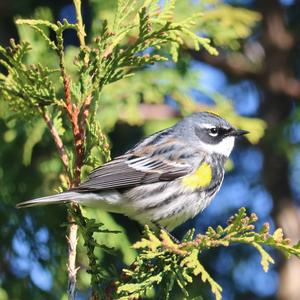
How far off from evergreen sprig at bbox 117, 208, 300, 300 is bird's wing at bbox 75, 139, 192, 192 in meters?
0.70

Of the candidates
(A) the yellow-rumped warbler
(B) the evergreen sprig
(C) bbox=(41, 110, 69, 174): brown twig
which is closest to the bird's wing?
(A) the yellow-rumped warbler

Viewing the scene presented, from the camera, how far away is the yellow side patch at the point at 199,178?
3.75 meters

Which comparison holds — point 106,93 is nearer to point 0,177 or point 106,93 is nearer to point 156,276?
point 0,177

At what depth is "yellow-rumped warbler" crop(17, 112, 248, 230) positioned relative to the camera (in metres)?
3.61

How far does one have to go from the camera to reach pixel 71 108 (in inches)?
121

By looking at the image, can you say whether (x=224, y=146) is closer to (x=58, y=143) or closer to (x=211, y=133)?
(x=211, y=133)

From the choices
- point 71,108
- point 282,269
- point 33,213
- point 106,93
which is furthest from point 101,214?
point 282,269

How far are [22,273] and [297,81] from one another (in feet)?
8.76

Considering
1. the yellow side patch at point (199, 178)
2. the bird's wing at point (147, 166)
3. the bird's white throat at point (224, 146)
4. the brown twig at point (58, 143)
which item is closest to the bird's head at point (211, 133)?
the bird's white throat at point (224, 146)

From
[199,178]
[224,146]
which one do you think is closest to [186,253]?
[199,178]

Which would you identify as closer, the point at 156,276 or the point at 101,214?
the point at 156,276

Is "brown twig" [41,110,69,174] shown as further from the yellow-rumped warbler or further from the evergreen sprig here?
the evergreen sprig

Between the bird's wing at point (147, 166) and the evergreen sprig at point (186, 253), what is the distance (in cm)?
70

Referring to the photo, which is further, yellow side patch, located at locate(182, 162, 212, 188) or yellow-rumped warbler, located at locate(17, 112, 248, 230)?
yellow side patch, located at locate(182, 162, 212, 188)
